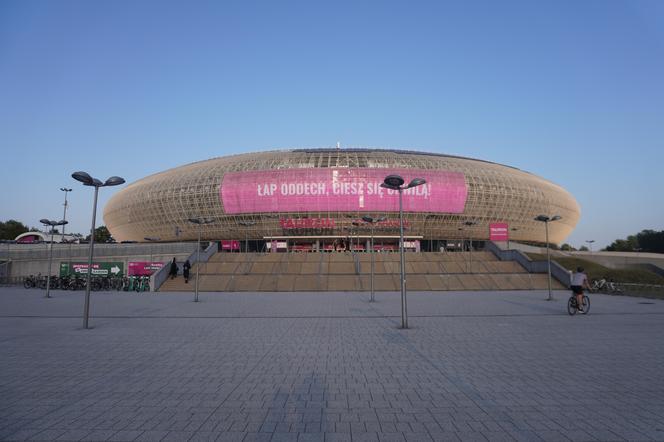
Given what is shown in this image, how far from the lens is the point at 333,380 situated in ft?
23.6

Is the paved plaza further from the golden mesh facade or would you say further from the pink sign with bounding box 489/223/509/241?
the golden mesh facade

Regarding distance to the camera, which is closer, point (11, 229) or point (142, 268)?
point (142, 268)

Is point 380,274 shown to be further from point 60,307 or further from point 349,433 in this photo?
point 349,433

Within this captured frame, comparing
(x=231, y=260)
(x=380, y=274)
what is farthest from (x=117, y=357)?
(x=231, y=260)

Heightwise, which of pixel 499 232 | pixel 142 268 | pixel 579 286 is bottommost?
pixel 579 286

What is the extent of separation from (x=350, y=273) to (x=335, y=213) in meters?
28.9

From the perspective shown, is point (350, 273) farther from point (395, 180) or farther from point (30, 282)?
point (30, 282)

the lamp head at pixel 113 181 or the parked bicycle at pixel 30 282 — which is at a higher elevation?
the lamp head at pixel 113 181

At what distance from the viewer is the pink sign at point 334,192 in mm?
60156

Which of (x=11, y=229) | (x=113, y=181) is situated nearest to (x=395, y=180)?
(x=113, y=181)

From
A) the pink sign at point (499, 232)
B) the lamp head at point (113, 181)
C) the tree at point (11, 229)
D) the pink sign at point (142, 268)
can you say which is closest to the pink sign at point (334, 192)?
the pink sign at point (499, 232)

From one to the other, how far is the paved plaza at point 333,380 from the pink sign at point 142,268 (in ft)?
56.4

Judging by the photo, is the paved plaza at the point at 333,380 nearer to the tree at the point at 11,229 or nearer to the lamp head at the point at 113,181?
the lamp head at the point at 113,181

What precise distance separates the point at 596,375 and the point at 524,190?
66055mm
